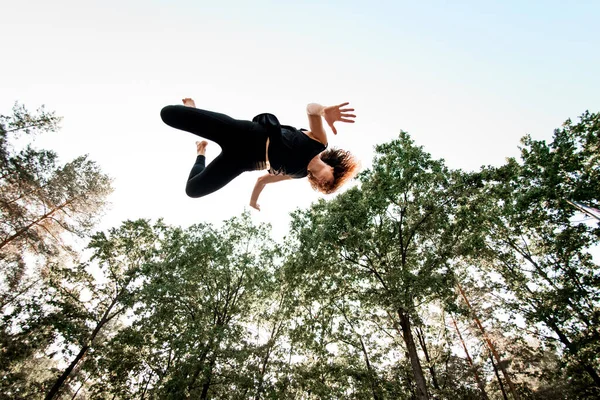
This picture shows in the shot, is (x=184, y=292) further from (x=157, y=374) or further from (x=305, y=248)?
(x=305, y=248)

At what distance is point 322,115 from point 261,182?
1202 mm

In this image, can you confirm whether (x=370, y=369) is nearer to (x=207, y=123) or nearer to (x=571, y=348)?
(x=571, y=348)

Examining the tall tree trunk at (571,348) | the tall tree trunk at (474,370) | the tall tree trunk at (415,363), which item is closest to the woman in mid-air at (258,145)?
the tall tree trunk at (415,363)

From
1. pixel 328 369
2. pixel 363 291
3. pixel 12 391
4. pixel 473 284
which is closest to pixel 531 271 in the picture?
pixel 473 284

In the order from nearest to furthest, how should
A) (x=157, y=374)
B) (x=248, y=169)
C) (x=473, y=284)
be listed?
1. (x=248, y=169)
2. (x=157, y=374)
3. (x=473, y=284)

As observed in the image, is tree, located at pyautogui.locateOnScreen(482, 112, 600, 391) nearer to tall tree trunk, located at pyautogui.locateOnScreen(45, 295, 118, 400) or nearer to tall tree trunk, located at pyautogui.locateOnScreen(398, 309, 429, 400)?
tall tree trunk, located at pyautogui.locateOnScreen(398, 309, 429, 400)

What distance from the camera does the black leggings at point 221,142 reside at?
2.32 meters

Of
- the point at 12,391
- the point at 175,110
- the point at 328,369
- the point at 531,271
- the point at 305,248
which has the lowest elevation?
the point at 175,110

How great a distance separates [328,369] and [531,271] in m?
12.7

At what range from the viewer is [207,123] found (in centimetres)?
236

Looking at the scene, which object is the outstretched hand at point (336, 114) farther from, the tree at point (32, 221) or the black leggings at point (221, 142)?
the tree at point (32, 221)

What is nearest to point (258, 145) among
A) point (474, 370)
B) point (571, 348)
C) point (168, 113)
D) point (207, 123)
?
point (207, 123)

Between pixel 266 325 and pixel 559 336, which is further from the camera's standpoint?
pixel 266 325

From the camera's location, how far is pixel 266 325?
55.3 ft
